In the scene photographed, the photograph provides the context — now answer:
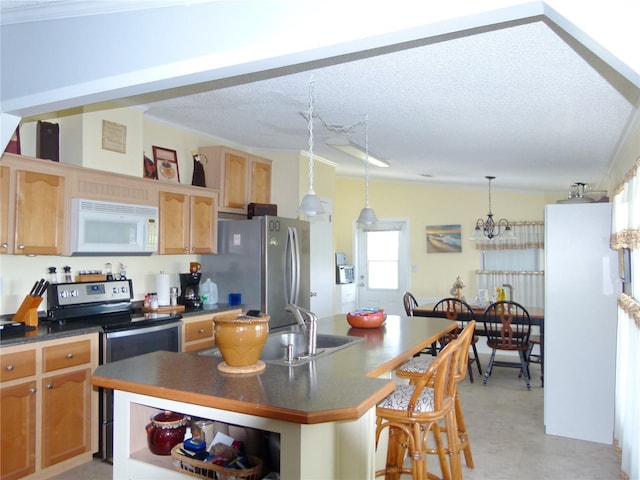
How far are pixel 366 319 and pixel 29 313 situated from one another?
2.12 metres

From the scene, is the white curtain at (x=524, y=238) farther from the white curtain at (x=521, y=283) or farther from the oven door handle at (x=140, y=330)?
the oven door handle at (x=140, y=330)

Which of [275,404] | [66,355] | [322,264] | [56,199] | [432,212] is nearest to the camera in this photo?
[275,404]

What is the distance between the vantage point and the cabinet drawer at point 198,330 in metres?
3.88

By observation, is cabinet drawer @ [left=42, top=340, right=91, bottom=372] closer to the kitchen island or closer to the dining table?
the kitchen island

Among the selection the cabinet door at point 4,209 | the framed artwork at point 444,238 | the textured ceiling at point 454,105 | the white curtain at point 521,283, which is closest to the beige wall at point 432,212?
the framed artwork at point 444,238

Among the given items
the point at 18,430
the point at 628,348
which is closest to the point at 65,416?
the point at 18,430

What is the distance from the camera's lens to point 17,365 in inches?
108

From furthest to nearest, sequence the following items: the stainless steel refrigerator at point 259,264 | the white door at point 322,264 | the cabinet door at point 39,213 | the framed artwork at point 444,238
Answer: the framed artwork at point 444,238
the white door at point 322,264
the stainless steel refrigerator at point 259,264
the cabinet door at point 39,213

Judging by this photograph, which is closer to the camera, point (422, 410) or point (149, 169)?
point (422, 410)

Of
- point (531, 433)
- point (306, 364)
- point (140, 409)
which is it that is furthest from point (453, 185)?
point (140, 409)

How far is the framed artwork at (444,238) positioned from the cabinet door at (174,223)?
437 centimetres

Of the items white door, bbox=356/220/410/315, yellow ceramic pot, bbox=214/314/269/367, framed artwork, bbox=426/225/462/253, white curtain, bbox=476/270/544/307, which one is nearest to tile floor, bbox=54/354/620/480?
yellow ceramic pot, bbox=214/314/269/367

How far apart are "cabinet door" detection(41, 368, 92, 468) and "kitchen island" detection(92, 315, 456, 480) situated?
109 centimetres

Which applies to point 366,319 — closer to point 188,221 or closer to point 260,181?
point 188,221
